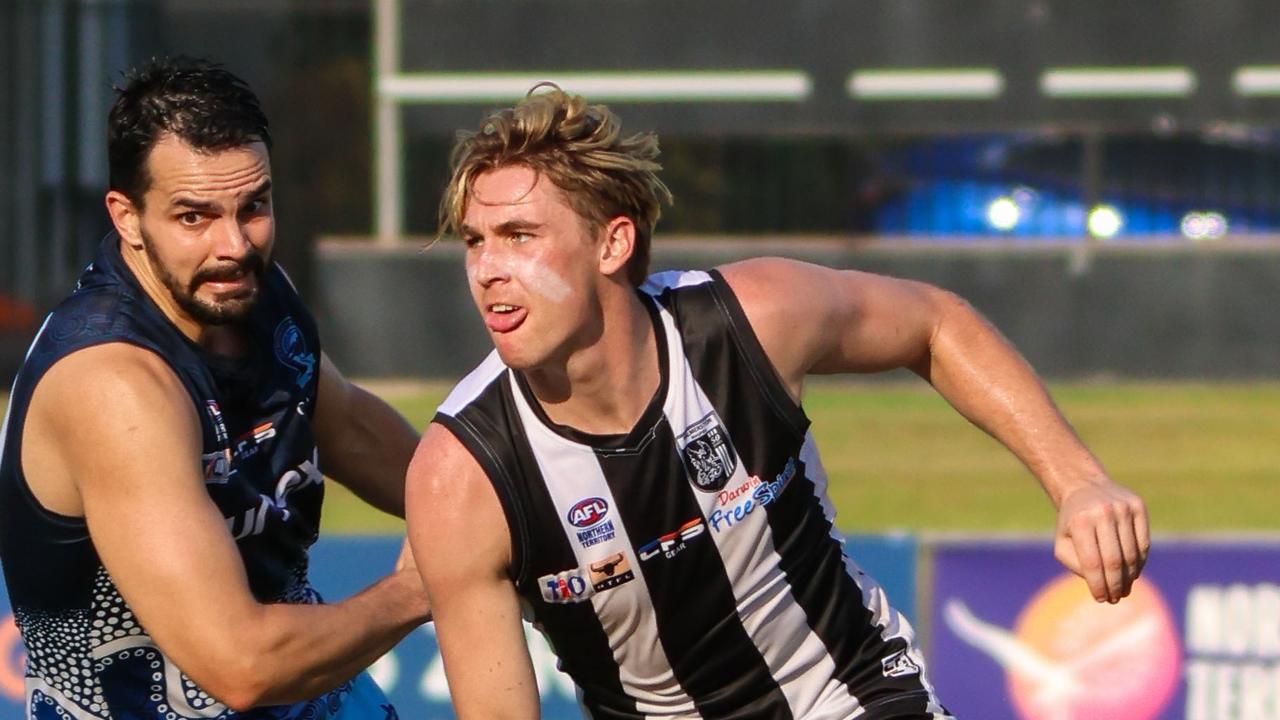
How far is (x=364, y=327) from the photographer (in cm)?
2084

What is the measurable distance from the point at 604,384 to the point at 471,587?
1.86 ft

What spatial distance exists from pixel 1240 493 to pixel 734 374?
1107 centimetres

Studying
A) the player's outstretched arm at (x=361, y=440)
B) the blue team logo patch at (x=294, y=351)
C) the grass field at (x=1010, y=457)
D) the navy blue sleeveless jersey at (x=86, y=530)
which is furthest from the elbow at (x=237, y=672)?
the grass field at (x=1010, y=457)

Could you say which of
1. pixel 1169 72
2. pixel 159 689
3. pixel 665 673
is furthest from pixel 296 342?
pixel 1169 72

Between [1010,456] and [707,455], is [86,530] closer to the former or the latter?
[707,455]

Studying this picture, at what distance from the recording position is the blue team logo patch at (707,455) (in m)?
4.32

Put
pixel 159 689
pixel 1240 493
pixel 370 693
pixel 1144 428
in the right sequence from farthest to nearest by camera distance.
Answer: pixel 1144 428 → pixel 1240 493 → pixel 370 693 → pixel 159 689

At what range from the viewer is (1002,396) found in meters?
4.45

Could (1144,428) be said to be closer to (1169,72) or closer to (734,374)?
(1169,72)

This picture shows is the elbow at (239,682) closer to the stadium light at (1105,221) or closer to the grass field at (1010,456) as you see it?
the grass field at (1010,456)

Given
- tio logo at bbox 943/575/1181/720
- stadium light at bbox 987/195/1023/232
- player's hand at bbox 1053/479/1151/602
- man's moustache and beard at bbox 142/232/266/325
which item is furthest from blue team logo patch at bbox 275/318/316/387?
stadium light at bbox 987/195/1023/232

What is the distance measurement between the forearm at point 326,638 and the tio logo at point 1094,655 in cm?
386

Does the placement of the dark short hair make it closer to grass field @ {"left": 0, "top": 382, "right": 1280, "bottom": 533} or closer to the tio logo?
the tio logo

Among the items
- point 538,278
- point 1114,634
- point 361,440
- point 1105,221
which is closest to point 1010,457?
point 1105,221
